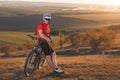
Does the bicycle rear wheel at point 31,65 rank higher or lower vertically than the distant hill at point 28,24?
higher

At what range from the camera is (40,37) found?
1111 cm

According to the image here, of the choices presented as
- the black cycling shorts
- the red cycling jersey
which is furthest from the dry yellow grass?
the red cycling jersey

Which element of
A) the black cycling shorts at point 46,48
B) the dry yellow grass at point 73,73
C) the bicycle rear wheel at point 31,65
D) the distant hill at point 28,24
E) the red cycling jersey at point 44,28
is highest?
the red cycling jersey at point 44,28

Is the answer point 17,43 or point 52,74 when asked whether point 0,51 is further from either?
point 52,74

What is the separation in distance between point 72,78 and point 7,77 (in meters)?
2.48

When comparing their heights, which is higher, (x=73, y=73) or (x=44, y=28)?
(x=44, y=28)

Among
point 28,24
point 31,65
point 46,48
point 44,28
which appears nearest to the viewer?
point 44,28

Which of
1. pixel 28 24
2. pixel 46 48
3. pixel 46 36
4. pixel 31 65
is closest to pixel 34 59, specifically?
pixel 31 65

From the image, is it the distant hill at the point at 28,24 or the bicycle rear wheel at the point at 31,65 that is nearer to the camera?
the bicycle rear wheel at the point at 31,65

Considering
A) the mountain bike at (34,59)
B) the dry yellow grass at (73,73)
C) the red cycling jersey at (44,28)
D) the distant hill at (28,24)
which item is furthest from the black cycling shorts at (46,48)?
the distant hill at (28,24)

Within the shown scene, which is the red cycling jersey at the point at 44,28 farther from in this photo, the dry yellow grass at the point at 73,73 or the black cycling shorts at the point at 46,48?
the dry yellow grass at the point at 73,73

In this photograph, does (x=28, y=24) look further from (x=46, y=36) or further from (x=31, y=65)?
(x=46, y=36)

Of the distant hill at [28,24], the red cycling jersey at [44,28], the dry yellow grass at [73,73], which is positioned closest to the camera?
the red cycling jersey at [44,28]

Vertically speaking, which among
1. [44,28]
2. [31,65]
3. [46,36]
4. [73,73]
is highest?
[44,28]
